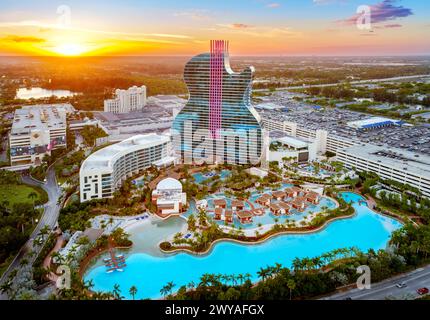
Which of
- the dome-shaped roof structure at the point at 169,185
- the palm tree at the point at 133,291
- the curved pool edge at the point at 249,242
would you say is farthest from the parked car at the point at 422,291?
the dome-shaped roof structure at the point at 169,185

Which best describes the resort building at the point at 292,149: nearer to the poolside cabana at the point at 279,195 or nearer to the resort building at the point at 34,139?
the poolside cabana at the point at 279,195

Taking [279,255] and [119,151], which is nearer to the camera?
[279,255]

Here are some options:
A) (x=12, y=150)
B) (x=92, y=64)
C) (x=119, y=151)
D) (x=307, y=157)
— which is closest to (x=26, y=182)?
(x=12, y=150)

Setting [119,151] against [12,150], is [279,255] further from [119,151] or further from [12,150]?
[12,150]

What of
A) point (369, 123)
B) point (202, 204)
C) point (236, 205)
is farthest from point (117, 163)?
point (369, 123)

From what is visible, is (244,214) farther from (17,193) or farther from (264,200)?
(17,193)
